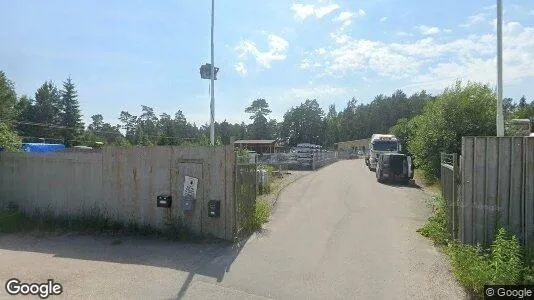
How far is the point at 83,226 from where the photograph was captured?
10.2 metres

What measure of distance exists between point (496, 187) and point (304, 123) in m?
116

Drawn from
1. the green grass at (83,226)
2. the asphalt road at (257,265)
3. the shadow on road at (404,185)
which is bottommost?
the shadow on road at (404,185)

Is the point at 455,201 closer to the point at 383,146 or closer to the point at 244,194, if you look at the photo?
the point at 244,194

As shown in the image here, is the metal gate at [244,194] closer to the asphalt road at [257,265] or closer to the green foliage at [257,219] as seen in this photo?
the green foliage at [257,219]

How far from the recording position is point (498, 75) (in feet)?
36.8

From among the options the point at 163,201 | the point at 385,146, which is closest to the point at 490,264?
the point at 163,201

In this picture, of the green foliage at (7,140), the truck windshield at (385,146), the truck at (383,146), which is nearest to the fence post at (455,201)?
the green foliage at (7,140)

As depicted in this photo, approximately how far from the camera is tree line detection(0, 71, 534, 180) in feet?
73.2

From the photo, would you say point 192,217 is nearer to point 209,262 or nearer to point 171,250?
point 171,250

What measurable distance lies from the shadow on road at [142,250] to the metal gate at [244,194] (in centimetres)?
47

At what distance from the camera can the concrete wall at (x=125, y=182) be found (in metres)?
9.47

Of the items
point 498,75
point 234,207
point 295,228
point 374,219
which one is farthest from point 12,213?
point 498,75

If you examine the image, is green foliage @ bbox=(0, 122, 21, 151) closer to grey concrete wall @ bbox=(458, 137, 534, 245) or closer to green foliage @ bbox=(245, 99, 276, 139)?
grey concrete wall @ bbox=(458, 137, 534, 245)

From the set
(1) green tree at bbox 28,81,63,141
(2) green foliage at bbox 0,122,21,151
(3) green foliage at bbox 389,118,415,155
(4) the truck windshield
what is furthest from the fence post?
(1) green tree at bbox 28,81,63,141
